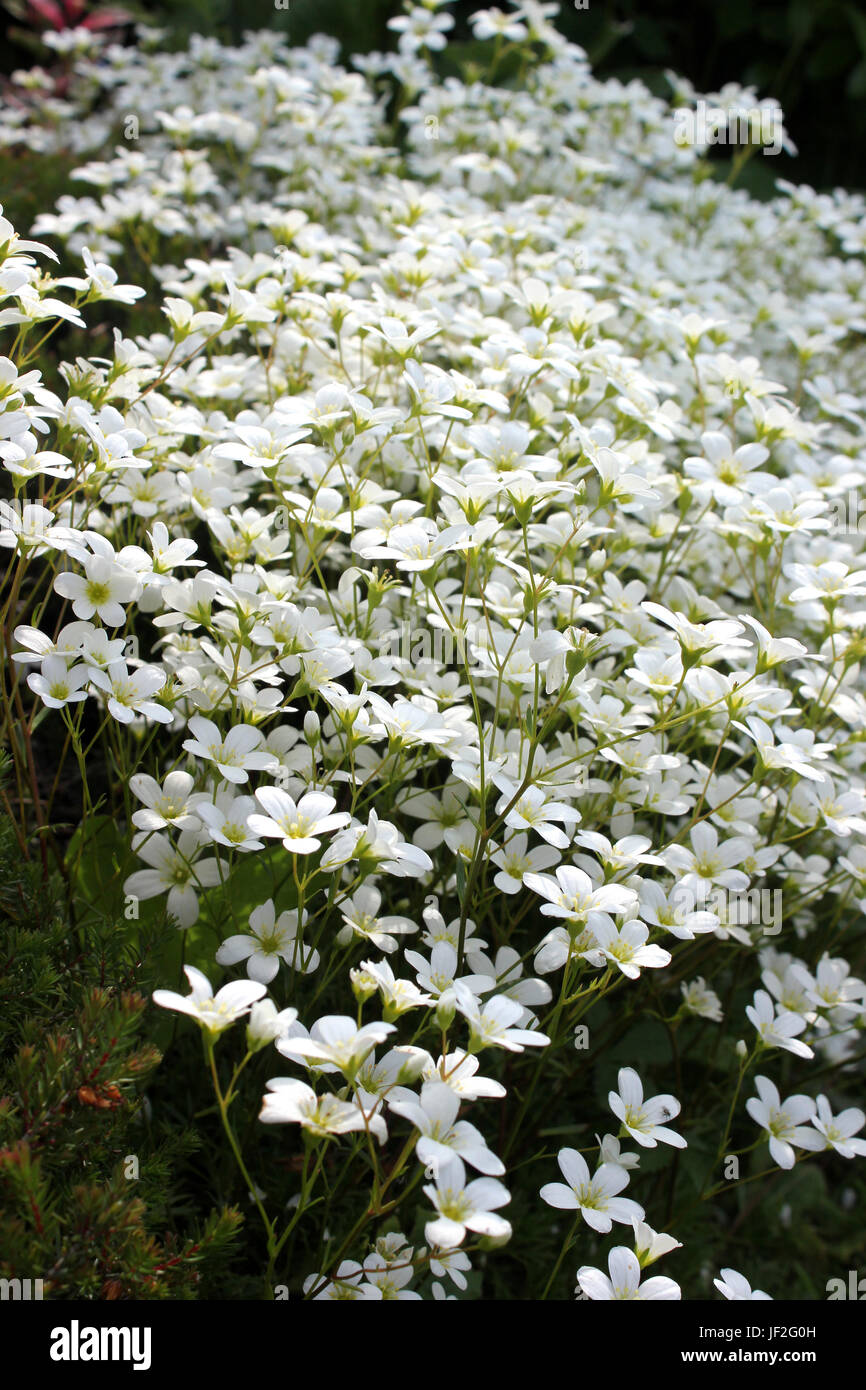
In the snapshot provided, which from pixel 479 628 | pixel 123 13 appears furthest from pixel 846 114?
pixel 479 628

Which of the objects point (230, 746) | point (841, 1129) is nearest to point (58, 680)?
point (230, 746)

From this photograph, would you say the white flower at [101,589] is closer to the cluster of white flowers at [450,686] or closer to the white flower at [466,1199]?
the cluster of white flowers at [450,686]

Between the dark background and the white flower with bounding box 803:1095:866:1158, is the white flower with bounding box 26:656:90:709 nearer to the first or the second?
the white flower with bounding box 803:1095:866:1158

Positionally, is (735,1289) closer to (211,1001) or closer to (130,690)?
(211,1001)

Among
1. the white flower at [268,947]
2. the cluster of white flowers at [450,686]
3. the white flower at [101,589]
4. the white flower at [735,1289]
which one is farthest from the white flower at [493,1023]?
the white flower at [101,589]

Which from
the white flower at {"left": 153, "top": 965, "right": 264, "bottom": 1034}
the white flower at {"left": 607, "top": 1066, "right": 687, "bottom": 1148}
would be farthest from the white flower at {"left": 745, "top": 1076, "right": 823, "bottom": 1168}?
the white flower at {"left": 153, "top": 965, "right": 264, "bottom": 1034}
